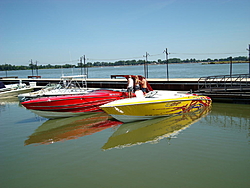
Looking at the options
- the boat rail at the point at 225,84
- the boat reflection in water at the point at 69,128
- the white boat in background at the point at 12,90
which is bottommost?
the boat reflection in water at the point at 69,128

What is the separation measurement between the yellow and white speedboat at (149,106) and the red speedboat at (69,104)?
8.39 feet

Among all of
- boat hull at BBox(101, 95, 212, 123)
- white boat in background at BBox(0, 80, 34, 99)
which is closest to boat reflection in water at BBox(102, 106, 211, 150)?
boat hull at BBox(101, 95, 212, 123)

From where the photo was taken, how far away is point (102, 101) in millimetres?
14859

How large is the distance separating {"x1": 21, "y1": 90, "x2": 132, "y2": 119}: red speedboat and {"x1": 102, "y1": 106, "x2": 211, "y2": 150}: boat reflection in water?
10.7ft

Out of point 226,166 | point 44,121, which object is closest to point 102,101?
point 44,121

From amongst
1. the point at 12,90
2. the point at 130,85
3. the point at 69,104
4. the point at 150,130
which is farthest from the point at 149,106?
the point at 12,90

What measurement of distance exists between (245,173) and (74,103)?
1020cm

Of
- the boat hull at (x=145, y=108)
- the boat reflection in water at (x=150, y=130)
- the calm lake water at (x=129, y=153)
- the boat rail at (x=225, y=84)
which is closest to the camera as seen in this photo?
the calm lake water at (x=129, y=153)

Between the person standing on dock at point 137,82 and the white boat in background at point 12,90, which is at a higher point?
the person standing on dock at point 137,82

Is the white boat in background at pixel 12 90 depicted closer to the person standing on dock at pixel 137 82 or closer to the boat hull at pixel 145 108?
the person standing on dock at pixel 137 82

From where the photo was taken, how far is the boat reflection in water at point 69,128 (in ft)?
34.3

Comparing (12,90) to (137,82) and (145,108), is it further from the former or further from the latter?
(145,108)

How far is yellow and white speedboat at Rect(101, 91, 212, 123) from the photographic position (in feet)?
39.1

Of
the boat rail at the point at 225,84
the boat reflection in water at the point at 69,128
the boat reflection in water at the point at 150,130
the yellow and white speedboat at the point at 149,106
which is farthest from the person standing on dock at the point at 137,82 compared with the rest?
the boat rail at the point at 225,84
